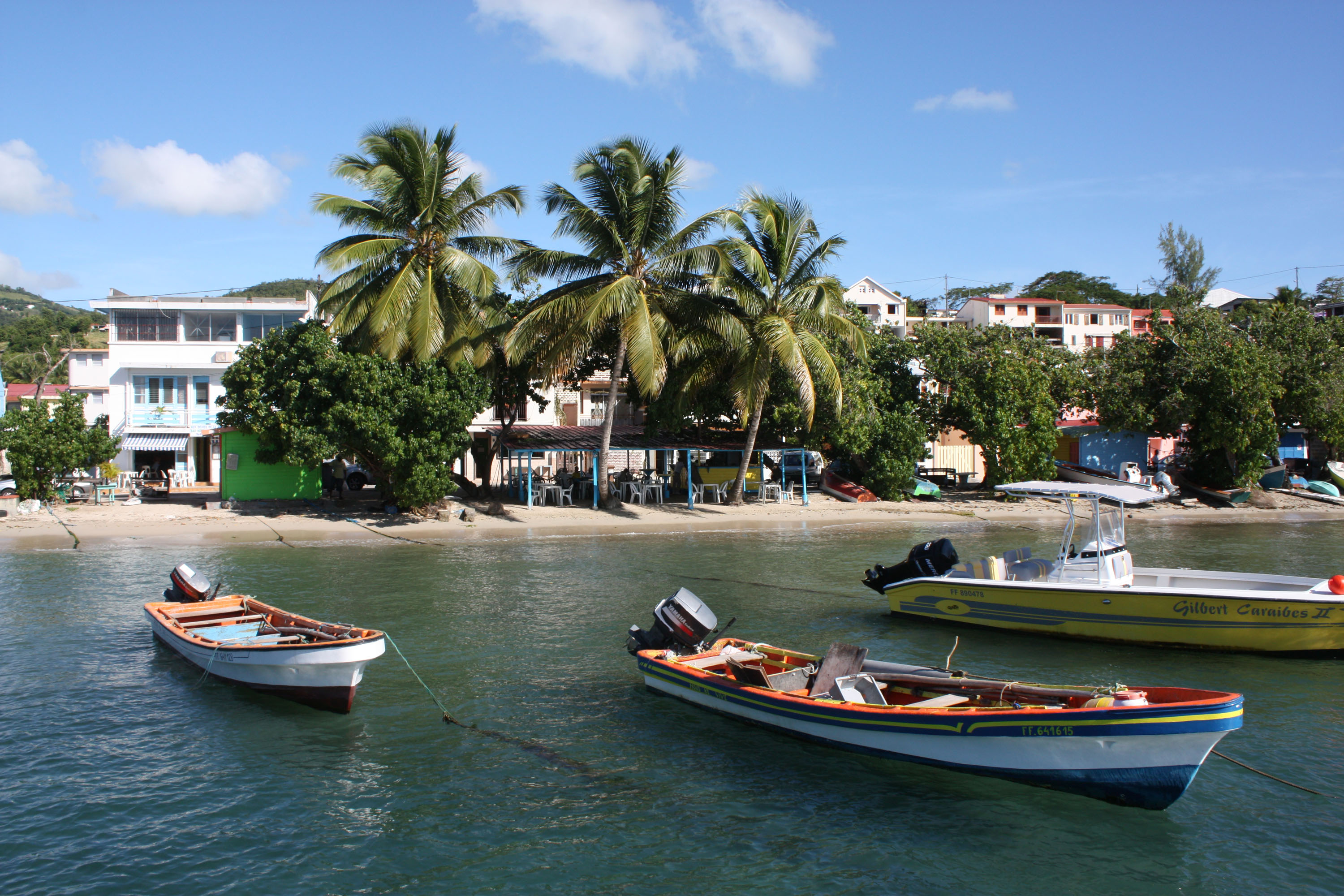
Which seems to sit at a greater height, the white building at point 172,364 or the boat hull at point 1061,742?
the white building at point 172,364

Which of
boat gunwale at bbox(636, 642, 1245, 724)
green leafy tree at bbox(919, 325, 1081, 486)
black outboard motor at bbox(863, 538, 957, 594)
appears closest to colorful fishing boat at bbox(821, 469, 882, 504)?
green leafy tree at bbox(919, 325, 1081, 486)

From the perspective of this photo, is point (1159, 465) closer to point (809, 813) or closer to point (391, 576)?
point (391, 576)

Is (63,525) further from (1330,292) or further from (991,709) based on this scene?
(1330,292)

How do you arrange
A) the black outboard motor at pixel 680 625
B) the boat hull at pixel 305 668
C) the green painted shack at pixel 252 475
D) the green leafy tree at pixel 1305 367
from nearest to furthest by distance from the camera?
1. the boat hull at pixel 305 668
2. the black outboard motor at pixel 680 625
3. the green painted shack at pixel 252 475
4. the green leafy tree at pixel 1305 367

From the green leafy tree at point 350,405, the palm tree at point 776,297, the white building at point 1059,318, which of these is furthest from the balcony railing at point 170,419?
the white building at point 1059,318

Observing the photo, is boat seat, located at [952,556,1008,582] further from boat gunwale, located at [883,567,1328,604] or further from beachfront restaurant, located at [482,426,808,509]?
beachfront restaurant, located at [482,426,808,509]

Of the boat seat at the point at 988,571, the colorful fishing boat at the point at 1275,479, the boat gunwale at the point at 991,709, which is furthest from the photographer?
the colorful fishing boat at the point at 1275,479

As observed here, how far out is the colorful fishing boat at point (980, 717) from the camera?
23.2 ft

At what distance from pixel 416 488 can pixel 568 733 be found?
1784 centimetres

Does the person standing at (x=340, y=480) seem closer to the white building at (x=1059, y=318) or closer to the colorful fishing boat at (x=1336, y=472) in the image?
the colorful fishing boat at (x=1336, y=472)

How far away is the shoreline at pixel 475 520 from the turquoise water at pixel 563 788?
9.78 metres

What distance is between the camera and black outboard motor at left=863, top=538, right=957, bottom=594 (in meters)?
14.5

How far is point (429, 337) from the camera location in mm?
25391

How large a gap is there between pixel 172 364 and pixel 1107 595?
36350 millimetres
